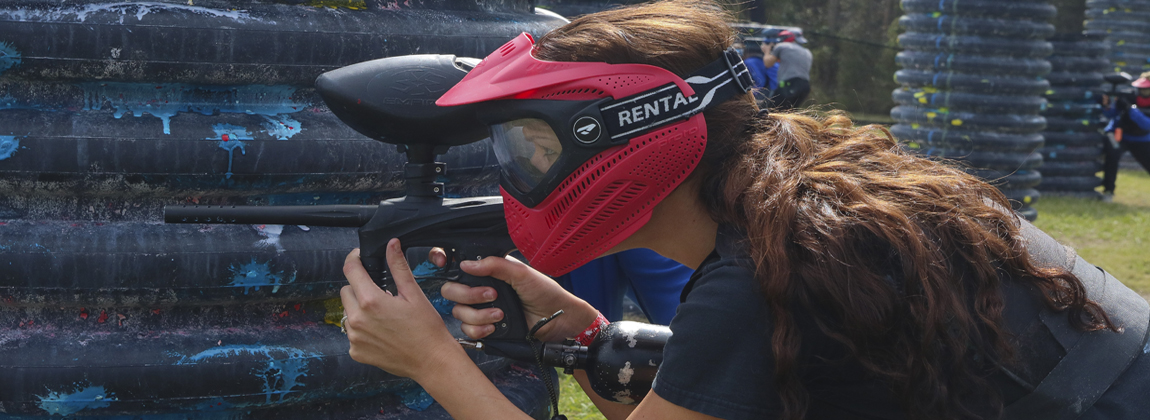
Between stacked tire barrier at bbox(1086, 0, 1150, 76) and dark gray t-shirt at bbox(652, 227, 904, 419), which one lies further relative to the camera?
stacked tire barrier at bbox(1086, 0, 1150, 76)

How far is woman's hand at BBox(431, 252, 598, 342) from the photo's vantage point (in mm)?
2029

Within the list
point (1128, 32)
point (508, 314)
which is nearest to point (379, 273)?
point (508, 314)

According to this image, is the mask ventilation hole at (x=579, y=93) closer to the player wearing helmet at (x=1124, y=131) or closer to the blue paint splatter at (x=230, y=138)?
the blue paint splatter at (x=230, y=138)

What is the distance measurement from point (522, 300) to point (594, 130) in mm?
608

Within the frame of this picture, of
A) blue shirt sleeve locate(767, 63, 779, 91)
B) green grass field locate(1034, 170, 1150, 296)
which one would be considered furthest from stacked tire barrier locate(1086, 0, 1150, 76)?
blue shirt sleeve locate(767, 63, 779, 91)

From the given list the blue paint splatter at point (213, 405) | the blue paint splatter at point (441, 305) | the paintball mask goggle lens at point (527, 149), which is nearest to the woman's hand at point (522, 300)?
the paintball mask goggle lens at point (527, 149)

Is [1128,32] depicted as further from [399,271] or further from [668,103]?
[399,271]

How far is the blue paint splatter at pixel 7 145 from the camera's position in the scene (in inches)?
78.7

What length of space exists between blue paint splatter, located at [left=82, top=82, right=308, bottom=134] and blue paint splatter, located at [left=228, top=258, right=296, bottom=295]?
302 millimetres

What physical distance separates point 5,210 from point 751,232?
163cm

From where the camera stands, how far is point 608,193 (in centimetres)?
183

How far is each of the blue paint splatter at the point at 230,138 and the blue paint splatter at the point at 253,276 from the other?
0.20 meters

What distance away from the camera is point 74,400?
2.09m

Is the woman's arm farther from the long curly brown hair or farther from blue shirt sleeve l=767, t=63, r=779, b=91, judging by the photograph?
blue shirt sleeve l=767, t=63, r=779, b=91
